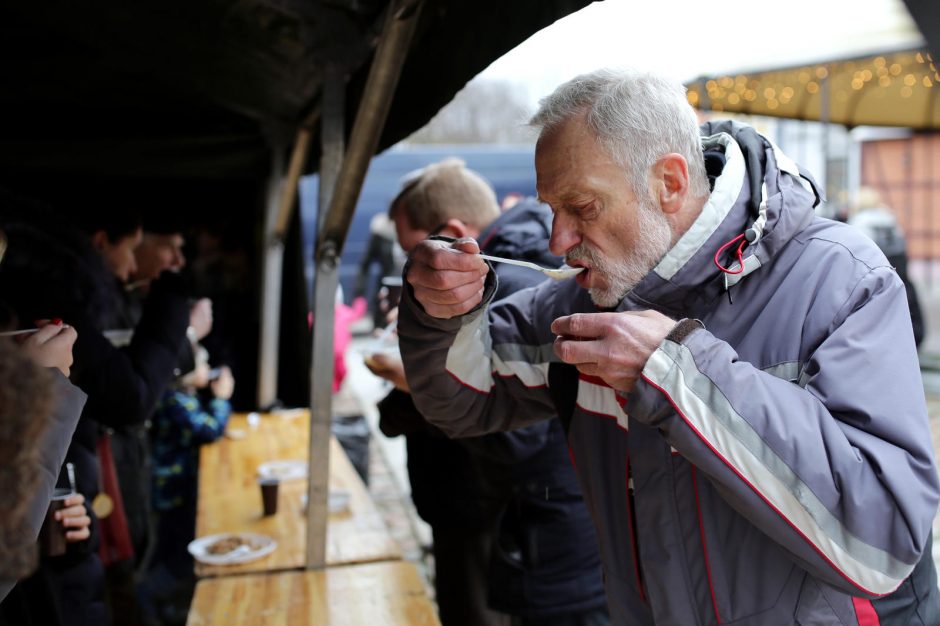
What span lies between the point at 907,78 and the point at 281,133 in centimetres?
725

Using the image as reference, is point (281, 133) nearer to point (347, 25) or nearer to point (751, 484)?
point (347, 25)

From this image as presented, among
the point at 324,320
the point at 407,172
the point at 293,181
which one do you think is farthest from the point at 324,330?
the point at 407,172

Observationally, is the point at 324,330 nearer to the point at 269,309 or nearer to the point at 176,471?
the point at 176,471

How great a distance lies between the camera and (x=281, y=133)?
4.04 metres

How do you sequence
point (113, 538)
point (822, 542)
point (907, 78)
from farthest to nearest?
1. point (907, 78)
2. point (113, 538)
3. point (822, 542)

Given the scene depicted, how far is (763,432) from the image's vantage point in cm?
114

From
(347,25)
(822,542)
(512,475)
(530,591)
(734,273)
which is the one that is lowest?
(530,591)

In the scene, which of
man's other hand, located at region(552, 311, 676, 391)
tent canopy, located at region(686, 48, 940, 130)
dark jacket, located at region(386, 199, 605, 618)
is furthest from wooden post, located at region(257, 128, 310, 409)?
tent canopy, located at region(686, 48, 940, 130)

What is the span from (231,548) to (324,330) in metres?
0.77

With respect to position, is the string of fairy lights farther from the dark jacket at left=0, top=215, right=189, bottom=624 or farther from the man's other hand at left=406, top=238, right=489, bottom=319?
the man's other hand at left=406, top=238, right=489, bottom=319

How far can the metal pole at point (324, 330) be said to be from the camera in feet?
8.11

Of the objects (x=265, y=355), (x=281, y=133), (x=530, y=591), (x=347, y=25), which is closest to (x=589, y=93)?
(x=347, y=25)

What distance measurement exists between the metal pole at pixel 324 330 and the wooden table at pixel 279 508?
0.50ft

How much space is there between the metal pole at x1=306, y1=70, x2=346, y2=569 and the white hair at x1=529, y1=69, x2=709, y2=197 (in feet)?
3.63
